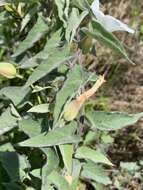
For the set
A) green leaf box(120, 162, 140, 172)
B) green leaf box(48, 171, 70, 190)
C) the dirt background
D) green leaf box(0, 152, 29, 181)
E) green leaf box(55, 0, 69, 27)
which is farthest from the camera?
the dirt background

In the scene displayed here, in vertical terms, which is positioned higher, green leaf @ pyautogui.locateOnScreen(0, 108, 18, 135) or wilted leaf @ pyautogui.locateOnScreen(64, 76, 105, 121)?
wilted leaf @ pyautogui.locateOnScreen(64, 76, 105, 121)

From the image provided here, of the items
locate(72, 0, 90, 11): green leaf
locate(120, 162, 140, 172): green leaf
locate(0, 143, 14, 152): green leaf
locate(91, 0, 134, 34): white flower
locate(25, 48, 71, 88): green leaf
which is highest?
locate(72, 0, 90, 11): green leaf

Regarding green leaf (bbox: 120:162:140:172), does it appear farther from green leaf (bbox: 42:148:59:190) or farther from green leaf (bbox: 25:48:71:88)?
green leaf (bbox: 25:48:71:88)

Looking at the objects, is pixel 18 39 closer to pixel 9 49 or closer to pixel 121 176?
pixel 9 49

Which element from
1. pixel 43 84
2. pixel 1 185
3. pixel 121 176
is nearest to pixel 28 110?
pixel 43 84

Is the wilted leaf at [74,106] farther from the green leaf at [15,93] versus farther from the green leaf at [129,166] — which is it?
the green leaf at [129,166]

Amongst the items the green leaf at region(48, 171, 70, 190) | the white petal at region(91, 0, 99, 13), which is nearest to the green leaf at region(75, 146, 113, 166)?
the green leaf at region(48, 171, 70, 190)

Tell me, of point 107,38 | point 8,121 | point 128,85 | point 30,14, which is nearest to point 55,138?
point 8,121

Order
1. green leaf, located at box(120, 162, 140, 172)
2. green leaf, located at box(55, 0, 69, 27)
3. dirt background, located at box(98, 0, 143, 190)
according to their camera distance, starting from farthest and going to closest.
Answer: dirt background, located at box(98, 0, 143, 190)
green leaf, located at box(120, 162, 140, 172)
green leaf, located at box(55, 0, 69, 27)

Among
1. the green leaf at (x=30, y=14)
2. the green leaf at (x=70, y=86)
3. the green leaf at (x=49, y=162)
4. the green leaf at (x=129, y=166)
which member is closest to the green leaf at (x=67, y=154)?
the green leaf at (x=49, y=162)

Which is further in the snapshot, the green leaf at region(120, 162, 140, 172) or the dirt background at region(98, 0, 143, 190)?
the dirt background at region(98, 0, 143, 190)
